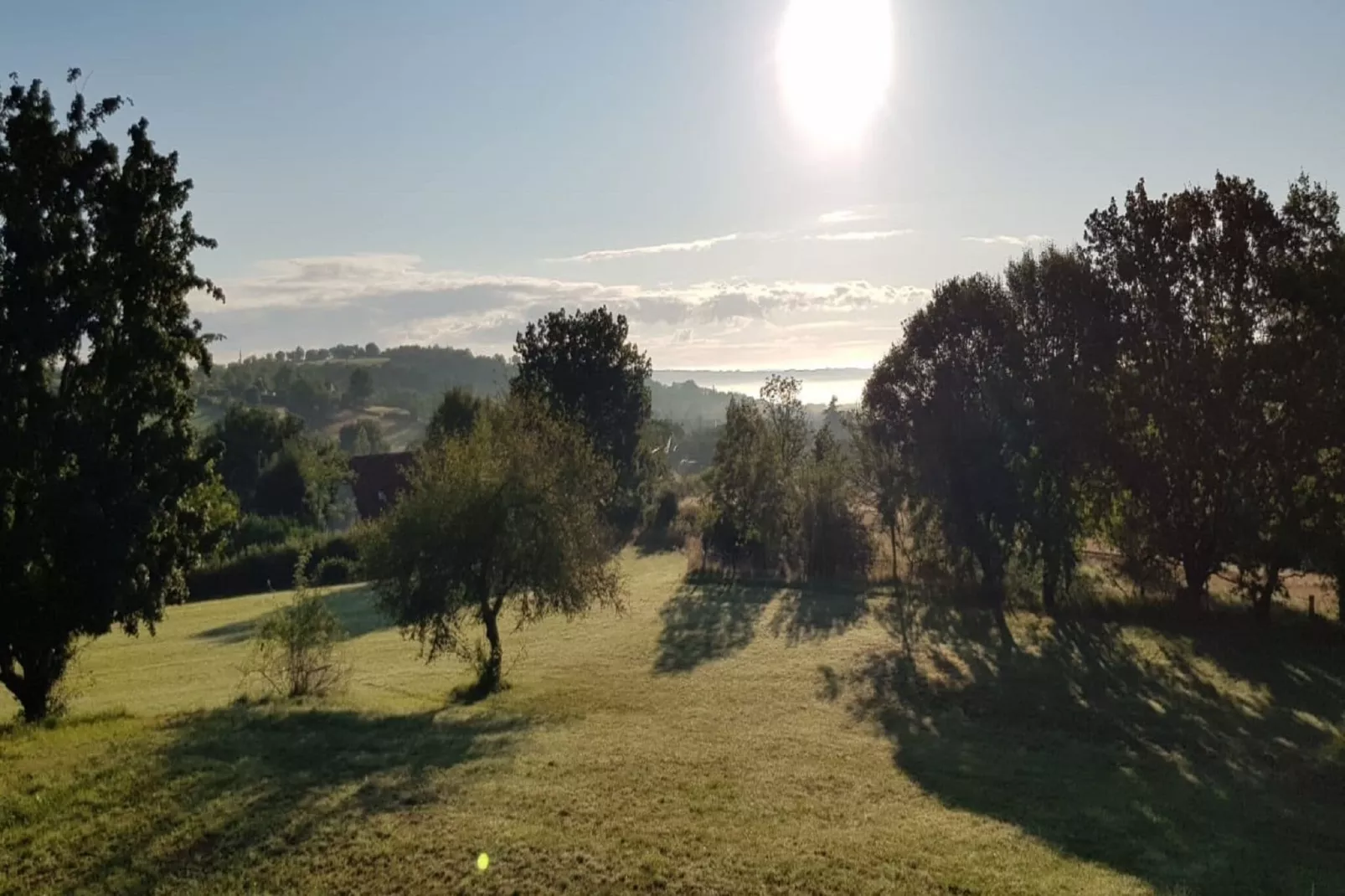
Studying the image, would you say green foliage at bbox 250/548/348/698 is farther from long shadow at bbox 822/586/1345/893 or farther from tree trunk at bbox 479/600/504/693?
long shadow at bbox 822/586/1345/893

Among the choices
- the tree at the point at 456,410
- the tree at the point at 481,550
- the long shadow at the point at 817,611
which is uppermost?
the tree at the point at 456,410

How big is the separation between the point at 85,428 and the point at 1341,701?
117 ft

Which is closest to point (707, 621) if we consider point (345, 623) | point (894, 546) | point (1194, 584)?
point (894, 546)

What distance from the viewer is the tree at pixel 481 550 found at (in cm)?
2784

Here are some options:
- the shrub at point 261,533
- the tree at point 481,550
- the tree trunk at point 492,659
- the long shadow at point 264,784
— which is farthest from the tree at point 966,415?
the shrub at point 261,533

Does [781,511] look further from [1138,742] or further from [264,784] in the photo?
[264,784]

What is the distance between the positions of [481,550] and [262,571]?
128 ft

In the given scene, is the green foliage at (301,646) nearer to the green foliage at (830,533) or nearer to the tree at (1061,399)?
the tree at (1061,399)

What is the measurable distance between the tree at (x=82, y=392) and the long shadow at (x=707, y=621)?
17040 mm

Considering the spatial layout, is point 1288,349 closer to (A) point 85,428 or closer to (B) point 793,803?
(B) point 793,803

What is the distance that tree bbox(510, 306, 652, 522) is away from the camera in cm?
7800

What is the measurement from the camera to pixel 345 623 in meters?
45.3

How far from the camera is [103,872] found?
45.8 feet

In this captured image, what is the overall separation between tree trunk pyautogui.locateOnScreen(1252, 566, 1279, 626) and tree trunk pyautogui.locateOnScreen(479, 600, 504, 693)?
102 feet
